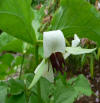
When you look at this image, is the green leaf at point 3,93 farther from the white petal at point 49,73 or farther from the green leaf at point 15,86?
the white petal at point 49,73

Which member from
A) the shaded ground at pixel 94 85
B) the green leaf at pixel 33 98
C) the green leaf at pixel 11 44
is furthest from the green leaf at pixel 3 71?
the shaded ground at pixel 94 85

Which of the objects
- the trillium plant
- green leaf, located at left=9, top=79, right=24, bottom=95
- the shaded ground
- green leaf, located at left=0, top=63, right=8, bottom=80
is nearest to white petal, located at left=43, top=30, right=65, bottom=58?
the trillium plant

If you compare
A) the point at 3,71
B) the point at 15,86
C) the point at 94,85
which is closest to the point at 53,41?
the point at 15,86

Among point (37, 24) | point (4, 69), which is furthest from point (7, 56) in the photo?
point (37, 24)

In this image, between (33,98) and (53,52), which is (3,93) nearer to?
(33,98)

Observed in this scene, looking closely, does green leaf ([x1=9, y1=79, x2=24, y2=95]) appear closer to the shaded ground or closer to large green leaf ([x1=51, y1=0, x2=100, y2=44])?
large green leaf ([x1=51, y1=0, x2=100, y2=44])

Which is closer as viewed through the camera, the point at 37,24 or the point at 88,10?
the point at 88,10

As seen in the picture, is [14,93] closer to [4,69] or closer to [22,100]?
[22,100]
